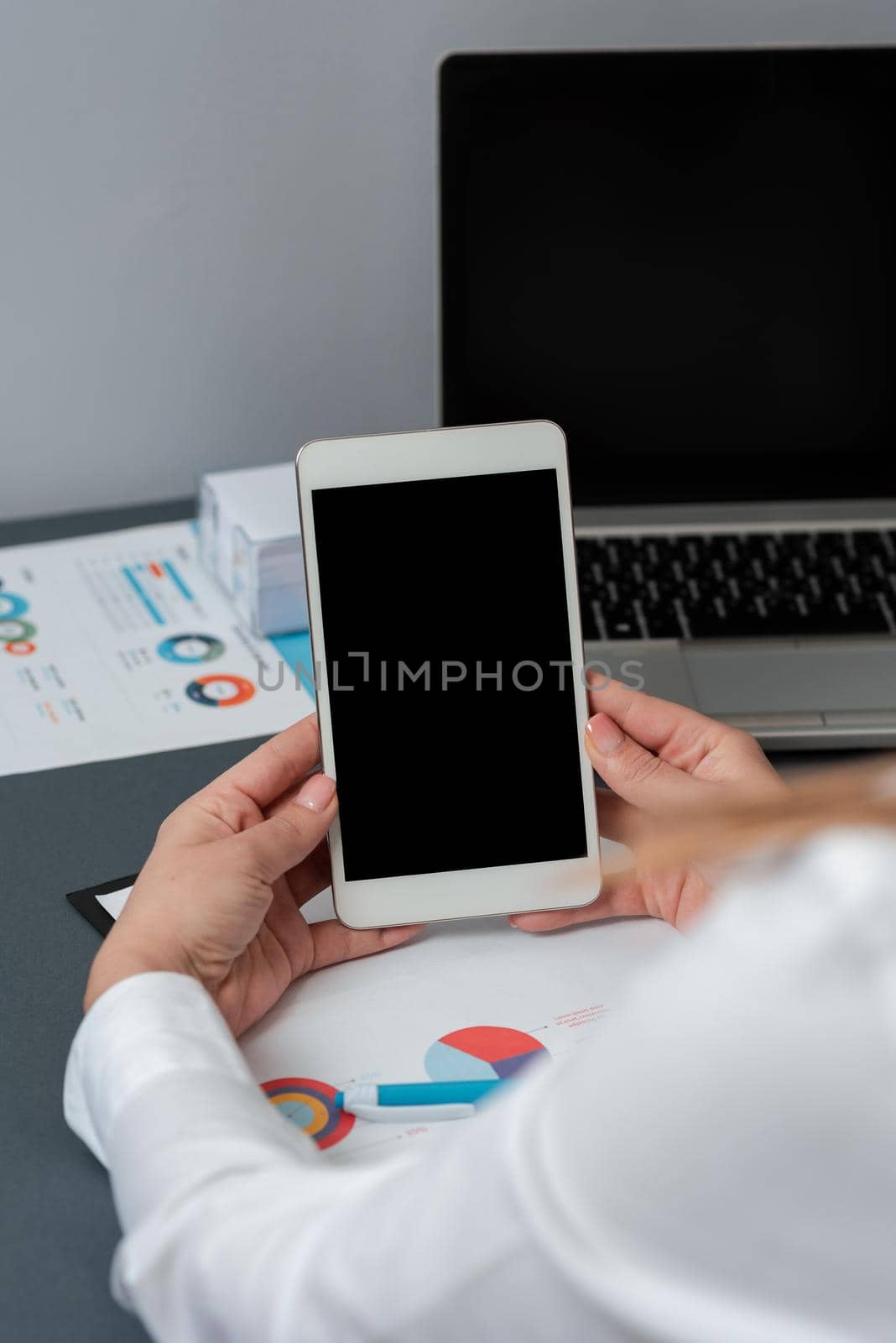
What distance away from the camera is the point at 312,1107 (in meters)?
0.52

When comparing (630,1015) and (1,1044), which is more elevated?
(630,1015)

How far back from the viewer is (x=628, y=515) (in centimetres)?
90

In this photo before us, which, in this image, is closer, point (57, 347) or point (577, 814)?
point (577, 814)

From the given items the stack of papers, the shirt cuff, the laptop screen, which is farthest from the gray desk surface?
the laptop screen

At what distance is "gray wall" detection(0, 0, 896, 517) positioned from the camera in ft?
2.97

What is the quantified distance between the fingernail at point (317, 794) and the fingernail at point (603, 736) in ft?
0.40

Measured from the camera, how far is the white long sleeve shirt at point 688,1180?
272 millimetres

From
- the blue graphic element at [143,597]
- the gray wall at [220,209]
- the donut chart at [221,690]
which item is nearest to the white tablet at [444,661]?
the donut chart at [221,690]

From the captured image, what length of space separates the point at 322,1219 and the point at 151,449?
2.57ft

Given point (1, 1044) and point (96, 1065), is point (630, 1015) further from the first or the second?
point (1, 1044)

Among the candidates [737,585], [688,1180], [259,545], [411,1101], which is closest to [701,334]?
[737,585]

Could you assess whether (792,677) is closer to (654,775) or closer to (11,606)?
(654,775)

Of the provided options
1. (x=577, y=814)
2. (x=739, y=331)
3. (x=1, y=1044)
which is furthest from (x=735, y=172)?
(x=1, y=1044)

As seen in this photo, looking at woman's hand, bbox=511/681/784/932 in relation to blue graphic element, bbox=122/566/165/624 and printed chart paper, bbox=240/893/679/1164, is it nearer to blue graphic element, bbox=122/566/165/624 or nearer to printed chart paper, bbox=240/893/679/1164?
printed chart paper, bbox=240/893/679/1164
